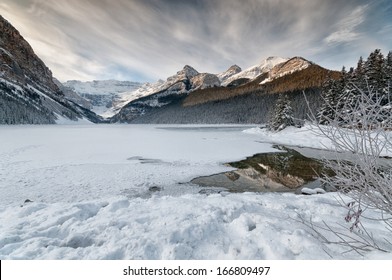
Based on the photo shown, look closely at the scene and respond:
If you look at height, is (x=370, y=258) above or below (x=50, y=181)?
above

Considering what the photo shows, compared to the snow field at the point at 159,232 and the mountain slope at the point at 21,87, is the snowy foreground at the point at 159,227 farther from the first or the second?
the mountain slope at the point at 21,87

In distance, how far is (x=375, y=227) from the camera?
4.15 m

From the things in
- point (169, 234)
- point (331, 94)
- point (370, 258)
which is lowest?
point (169, 234)

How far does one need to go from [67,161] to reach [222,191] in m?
9.52

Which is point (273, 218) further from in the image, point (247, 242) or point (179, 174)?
point (179, 174)

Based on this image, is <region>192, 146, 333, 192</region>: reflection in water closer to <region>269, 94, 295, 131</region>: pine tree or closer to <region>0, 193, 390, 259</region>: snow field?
<region>0, 193, 390, 259</region>: snow field

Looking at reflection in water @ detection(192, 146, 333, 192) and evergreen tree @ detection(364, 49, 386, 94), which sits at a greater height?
evergreen tree @ detection(364, 49, 386, 94)

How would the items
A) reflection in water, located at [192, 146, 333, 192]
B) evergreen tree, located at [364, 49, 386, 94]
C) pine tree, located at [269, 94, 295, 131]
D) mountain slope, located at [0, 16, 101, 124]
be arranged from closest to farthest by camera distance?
reflection in water, located at [192, 146, 333, 192]
evergreen tree, located at [364, 49, 386, 94]
pine tree, located at [269, 94, 295, 131]
mountain slope, located at [0, 16, 101, 124]

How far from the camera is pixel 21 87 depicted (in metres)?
117

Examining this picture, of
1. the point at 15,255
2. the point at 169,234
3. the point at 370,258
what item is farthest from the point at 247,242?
the point at 15,255

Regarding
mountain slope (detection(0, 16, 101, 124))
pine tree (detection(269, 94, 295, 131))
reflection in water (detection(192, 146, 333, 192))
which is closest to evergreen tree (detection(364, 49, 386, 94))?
pine tree (detection(269, 94, 295, 131))

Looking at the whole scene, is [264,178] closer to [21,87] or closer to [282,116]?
[282,116]

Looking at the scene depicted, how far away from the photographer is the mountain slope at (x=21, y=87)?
90.6 metres

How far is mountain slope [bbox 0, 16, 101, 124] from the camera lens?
90.6 meters
